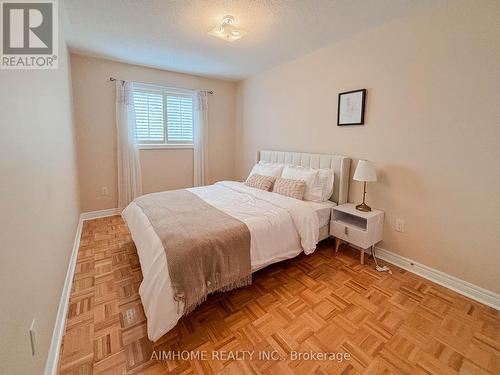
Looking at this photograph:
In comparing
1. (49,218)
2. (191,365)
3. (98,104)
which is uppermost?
(98,104)

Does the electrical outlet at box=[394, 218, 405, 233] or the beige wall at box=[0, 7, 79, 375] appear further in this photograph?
the electrical outlet at box=[394, 218, 405, 233]

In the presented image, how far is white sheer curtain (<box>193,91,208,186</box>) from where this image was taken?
4.38 metres

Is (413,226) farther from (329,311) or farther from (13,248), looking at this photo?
(13,248)

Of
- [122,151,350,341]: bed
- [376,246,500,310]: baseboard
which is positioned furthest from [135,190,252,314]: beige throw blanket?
[376,246,500,310]: baseboard

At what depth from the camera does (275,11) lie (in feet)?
7.04

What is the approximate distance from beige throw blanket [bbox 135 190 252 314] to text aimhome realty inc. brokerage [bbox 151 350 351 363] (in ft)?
0.83

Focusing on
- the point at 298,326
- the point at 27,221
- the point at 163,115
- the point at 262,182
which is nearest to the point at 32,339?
the point at 27,221

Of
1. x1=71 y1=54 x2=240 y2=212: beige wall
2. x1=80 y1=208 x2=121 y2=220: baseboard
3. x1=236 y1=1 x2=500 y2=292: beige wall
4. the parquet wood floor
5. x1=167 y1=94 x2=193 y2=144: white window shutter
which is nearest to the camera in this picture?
the parquet wood floor

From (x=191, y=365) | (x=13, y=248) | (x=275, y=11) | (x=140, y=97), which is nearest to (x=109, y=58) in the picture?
(x=140, y=97)

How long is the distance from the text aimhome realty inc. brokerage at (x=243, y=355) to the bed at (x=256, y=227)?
0.14 m

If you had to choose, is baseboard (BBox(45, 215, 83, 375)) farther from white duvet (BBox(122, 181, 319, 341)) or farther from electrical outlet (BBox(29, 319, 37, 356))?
white duvet (BBox(122, 181, 319, 341))

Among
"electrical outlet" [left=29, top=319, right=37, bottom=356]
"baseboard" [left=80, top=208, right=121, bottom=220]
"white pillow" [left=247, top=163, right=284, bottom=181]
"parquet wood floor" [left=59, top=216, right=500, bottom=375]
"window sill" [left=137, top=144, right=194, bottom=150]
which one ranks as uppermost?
"window sill" [left=137, top=144, right=194, bottom=150]

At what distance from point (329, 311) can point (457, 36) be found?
252 cm

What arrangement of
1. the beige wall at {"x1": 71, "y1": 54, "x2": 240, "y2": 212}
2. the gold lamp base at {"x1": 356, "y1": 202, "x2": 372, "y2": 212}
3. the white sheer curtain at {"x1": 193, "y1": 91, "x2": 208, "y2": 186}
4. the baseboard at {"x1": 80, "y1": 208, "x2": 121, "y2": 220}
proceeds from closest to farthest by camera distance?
the gold lamp base at {"x1": 356, "y1": 202, "x2": 372, "y2": 212}
the beige wall at {"x1": 71, "y1": 54, "x2": 240, "y2": 212}
the baseboard at {"x1": 80, "y1": 208, "x2": 121, "y2": 220}
the white sheer curtain at {"x1": 193, "y1": 91, "x2": 208, "y2": 186}
